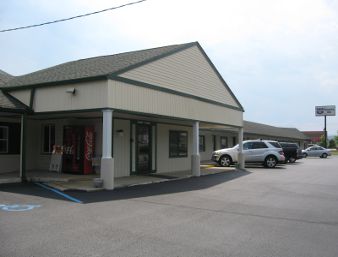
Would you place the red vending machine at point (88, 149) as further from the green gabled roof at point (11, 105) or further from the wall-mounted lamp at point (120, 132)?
the green gabled roof at point (11, 105)

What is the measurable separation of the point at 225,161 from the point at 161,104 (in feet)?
36.9

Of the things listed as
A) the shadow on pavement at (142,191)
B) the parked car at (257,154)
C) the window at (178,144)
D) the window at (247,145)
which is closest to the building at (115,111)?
the window at (178,144)

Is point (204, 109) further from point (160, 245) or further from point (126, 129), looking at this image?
point (160, 245)

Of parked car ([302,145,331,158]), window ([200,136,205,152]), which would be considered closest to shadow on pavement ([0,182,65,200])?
window ([200,136,205,152])

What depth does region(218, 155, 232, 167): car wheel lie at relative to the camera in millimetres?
25922

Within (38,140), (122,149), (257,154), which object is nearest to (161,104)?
(122,149)

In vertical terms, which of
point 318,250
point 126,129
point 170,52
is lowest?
point 318,250

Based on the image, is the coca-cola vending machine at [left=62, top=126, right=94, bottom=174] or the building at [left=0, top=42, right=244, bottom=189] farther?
the coca-cola vending machine at [left=62, top=126, right=94, bottom=174]

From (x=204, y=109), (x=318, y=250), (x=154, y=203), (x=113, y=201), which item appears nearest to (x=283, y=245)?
(x=318, y=250)

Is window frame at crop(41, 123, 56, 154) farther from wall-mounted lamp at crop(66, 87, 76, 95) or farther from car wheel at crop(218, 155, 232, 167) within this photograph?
car wheel at crop(218, 155, 232, 167)

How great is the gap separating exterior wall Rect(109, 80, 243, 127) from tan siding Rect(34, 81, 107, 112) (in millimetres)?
398

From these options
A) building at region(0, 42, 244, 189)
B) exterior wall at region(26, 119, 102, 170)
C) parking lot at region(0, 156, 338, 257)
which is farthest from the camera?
exterior wall at region(26, 119, 102, 170)

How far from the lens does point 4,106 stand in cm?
1445

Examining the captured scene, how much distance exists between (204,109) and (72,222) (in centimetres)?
1293
